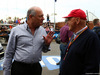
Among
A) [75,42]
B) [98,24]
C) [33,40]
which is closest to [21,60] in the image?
[33,40]

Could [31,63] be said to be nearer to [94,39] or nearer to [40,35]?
[40,35]

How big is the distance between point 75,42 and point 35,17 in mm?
886

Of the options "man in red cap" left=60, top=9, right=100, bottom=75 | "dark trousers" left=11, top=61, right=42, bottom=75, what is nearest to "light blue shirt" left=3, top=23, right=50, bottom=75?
"dark trousers" left=11, top=61, right=42, bottom=75

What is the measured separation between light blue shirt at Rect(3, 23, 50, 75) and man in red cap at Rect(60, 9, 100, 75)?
62 cm

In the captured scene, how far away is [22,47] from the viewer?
7.34ft

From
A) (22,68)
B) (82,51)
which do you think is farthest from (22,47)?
(82,51)

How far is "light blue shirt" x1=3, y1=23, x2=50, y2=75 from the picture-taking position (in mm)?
2214

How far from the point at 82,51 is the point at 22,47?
106cm

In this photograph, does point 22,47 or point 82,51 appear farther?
point 22,47

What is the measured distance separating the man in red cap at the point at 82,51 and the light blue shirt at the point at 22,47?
24.3 inches

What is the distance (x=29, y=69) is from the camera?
2.26 m

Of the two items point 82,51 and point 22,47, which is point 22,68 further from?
point 82,51

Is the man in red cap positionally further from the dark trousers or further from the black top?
the dark trousers

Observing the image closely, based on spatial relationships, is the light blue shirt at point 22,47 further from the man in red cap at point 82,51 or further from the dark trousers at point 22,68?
the man in red cap at point 82,51
